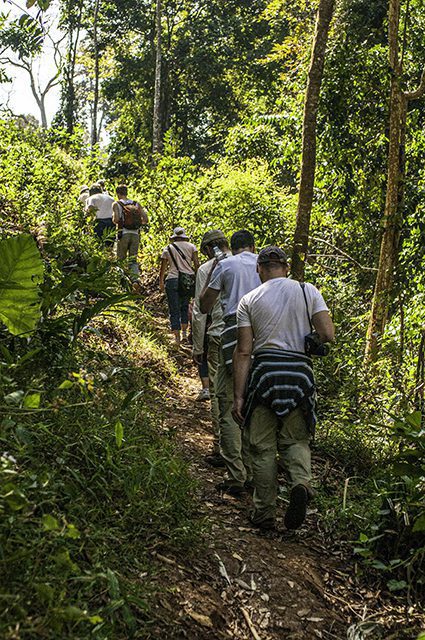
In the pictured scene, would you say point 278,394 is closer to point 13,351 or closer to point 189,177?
point 13,351

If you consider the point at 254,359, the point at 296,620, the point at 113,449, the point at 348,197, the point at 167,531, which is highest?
the point at 348,197

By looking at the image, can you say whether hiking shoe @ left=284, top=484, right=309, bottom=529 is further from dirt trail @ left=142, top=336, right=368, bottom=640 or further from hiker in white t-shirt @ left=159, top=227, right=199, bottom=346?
hiker in white t-shirt @ left=159, top=227, right=199, bottom=346

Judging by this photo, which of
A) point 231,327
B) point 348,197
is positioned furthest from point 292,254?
point 231,327

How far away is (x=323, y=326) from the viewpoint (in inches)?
195

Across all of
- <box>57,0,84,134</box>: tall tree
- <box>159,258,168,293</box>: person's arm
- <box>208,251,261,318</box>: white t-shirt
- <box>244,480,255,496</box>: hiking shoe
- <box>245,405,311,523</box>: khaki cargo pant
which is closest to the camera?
<box>245,405,311,523</box>: khaki cargo pant

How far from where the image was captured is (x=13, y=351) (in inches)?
190

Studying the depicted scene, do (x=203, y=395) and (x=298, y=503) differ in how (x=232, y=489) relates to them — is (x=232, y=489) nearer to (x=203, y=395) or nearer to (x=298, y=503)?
(x=298, y=503)

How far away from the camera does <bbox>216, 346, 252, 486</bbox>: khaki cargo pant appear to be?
587 centimetres

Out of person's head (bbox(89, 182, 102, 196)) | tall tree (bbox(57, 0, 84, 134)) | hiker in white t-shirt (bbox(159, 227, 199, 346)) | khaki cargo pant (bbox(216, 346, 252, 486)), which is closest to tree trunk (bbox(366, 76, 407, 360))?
hiker in white t-shirt (bbox(159, 227, 199, 346))

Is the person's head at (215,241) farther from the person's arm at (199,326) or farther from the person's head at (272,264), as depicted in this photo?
the person's head at (272,264)

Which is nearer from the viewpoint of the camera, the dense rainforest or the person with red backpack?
the dense rainforest

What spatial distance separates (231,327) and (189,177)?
9752 millimetres

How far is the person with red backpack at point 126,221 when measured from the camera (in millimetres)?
12727

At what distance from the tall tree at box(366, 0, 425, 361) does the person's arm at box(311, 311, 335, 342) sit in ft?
14.6
